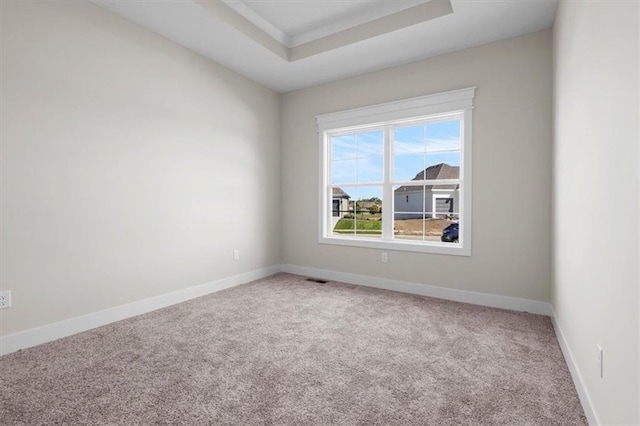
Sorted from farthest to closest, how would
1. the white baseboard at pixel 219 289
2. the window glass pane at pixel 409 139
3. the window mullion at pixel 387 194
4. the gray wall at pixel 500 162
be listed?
the window mullion at pixel 387 194 → the window glass pane at pixel 409 139 → the gray wall at pixel 500 162 → the white baseboard at pixel 219 289

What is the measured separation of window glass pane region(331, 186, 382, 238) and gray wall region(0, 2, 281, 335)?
1.31 meters

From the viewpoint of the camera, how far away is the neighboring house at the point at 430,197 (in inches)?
141

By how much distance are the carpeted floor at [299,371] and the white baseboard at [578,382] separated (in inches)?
1.8

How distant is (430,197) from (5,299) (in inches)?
153

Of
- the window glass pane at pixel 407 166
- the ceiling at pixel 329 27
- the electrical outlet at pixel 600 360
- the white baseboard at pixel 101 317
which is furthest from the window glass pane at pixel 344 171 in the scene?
the electrical outlet at pixel 600 360

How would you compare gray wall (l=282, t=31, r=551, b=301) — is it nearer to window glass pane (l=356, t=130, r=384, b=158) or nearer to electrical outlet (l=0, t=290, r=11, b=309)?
window glass pane (l=356, t=130, r=384, b=158)

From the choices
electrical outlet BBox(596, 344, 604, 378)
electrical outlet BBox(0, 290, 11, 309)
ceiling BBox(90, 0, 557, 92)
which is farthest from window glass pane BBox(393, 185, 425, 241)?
electrical outlet BBox(0, 290, 11, 309)

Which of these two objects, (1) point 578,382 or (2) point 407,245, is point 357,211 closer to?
(2) point 407,245

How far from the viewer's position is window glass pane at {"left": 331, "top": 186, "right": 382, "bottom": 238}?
4090mm

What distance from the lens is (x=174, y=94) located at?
3234 millimetres

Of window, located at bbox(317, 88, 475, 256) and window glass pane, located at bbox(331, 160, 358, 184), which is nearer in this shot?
window, located at bbox(317, 88, 475, 256)

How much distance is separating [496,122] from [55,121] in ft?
12.7

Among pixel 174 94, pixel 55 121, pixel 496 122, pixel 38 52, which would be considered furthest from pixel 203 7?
pixel 496 122

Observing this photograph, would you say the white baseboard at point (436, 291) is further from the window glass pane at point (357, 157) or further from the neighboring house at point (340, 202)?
the window glass pane at point (357, 157)
